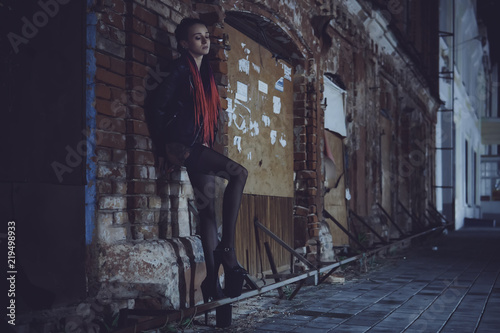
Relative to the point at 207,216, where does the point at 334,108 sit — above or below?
above

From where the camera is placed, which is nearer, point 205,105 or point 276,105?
point 205,105

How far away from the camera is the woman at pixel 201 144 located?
3.87m

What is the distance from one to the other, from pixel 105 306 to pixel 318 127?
14.0ft

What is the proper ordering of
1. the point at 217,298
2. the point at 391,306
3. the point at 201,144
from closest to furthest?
the point at 217,298, the point at 201,144, the point at 391,306

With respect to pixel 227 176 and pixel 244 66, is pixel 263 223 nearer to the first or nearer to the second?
pixel 244 66

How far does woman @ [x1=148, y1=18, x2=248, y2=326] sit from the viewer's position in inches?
152

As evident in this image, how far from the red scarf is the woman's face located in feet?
0.23

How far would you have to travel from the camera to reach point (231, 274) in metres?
3.75

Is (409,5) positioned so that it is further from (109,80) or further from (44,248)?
(44,248)

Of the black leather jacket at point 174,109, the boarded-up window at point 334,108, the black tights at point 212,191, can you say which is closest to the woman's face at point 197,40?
the black leather jacket at point 174,109

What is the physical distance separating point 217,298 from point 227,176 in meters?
0.81

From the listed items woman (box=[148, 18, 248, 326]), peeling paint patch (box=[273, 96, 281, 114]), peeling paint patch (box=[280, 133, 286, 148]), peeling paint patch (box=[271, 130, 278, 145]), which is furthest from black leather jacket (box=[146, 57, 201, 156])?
peeling paint patch (box=[280, 133, 286, 148])

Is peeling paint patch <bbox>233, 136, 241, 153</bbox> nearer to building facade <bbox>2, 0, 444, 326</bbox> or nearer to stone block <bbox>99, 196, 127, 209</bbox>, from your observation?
building facade <bbox>2, 0, 444, 326</bbox>

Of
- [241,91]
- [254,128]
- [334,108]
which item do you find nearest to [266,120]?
[254,128]
